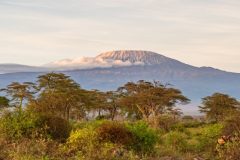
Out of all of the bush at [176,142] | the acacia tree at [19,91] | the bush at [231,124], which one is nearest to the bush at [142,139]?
the bush at [231,124]

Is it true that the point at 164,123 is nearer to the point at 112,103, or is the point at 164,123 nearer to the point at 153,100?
the point at 153,100

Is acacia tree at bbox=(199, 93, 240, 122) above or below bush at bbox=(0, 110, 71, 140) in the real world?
below

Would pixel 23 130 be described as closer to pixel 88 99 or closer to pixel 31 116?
pixel 31 116

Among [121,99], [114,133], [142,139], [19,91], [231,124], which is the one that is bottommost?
[19,91]

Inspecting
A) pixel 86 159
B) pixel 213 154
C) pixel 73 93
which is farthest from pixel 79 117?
pixel 86 159

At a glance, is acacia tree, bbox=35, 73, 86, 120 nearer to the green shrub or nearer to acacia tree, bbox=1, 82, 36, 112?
acacia tree, bbox=1, 82, 36, 112

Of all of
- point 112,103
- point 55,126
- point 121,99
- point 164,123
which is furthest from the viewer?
point 112,103

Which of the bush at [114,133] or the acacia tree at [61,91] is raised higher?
the bush at [114,133]

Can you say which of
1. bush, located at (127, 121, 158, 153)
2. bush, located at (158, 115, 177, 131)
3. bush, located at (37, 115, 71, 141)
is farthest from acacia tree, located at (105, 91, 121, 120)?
bush, located at (127, 121, 158, 153)

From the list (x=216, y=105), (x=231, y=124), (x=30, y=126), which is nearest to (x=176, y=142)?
(x=231, y=124)

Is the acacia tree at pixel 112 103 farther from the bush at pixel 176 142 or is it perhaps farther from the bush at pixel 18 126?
the bush at pixel 18 126

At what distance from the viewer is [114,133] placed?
1903 centimetres

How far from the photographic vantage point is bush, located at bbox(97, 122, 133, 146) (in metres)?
18.8

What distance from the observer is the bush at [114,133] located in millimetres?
18766
